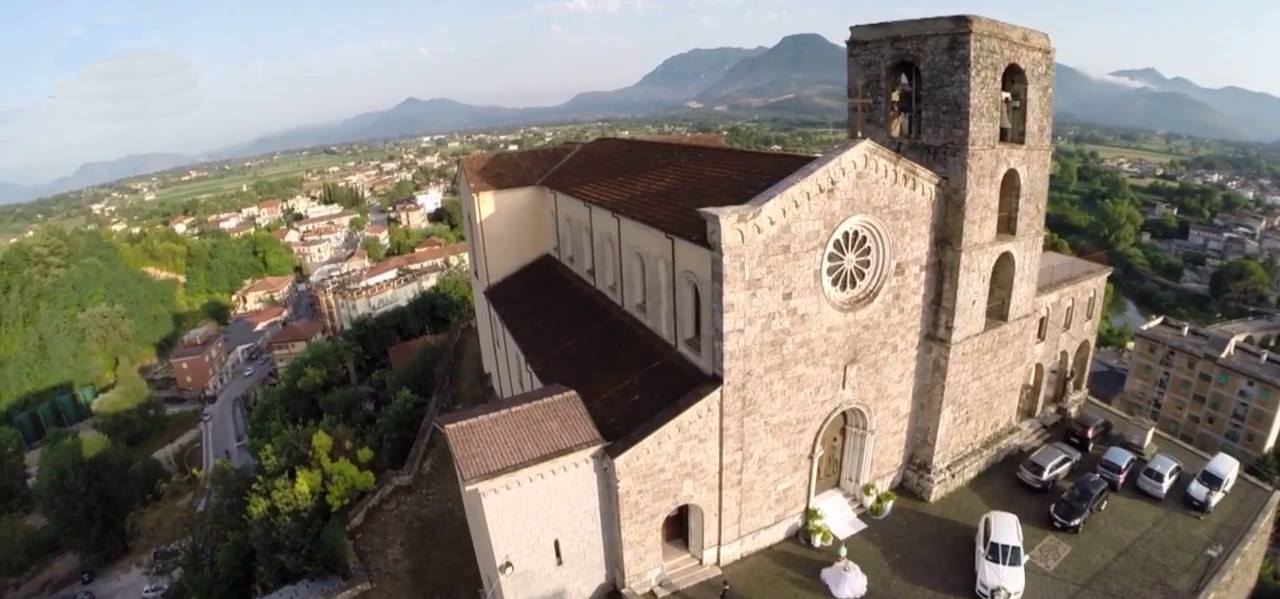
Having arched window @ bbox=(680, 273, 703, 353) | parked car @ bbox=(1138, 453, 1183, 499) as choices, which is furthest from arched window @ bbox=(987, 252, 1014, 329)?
arched window @ bbox=(680, 273, 703, 353)

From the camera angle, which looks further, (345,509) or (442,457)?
(442,457)

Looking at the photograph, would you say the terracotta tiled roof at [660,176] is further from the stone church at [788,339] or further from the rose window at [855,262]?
the rose window at [855,262]

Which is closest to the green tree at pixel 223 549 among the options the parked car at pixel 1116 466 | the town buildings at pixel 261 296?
the parked car at pixel 1116 466

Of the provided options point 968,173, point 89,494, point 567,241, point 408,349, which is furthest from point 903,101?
point 89,494

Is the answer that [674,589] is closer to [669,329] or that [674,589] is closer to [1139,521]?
[669,329]

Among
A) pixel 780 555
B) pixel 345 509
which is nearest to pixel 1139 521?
pixel 780 555

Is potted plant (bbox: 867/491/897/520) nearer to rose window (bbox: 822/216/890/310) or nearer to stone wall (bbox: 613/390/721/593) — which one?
stone wall (bbox: 613/390/721/593)
